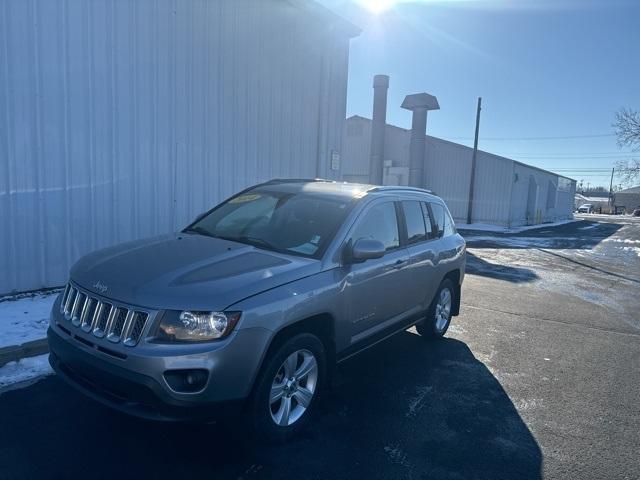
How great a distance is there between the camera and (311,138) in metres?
10.9

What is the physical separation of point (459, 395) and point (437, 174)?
26352 mm

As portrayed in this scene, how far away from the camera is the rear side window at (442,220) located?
18.3 ft

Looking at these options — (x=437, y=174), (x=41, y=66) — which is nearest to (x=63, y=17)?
(x=41, y=66)

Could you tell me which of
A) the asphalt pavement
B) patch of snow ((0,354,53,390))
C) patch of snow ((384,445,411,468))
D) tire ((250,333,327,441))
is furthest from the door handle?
patch of snow ((0,354,53,390))

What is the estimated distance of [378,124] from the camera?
25859 mm

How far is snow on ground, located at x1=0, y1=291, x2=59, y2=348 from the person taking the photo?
15.0 ft

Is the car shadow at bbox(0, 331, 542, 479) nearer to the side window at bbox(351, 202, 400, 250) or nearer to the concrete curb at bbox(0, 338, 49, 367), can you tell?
the concrete curb at bbox(0, 338, 49, 367)

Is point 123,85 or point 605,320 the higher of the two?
point 123,85

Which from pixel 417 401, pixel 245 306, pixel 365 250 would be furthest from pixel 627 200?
pixel 245 306

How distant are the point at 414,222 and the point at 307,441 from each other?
2.58 metres

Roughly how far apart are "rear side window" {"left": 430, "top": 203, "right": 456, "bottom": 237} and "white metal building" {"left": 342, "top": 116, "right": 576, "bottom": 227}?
21.7 meters

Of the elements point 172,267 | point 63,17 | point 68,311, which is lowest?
point 68,311

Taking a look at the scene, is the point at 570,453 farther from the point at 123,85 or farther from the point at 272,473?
the point at 123,85

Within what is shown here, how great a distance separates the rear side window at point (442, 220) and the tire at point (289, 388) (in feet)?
8.93
